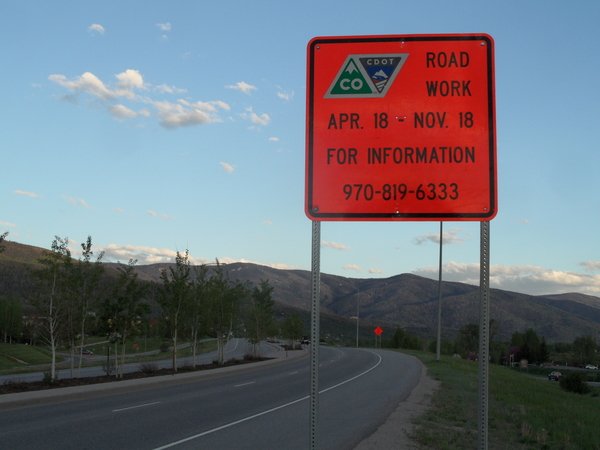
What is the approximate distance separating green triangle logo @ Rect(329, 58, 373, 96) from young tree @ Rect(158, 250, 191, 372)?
102 feet

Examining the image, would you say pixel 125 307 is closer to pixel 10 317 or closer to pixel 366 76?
pixel 366 76

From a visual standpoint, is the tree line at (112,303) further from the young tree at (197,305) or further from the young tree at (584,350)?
the young tree at (584,350)

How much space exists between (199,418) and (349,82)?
12793 mm

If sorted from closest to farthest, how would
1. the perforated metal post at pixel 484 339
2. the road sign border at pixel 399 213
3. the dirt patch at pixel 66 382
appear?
the perforated metal post at pixel 484 339, the road sign border at pixel 399 213, the dirt patch at pixel 66 382

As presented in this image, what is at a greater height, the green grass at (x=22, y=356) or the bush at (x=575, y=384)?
the bush at (x=575, y=384)

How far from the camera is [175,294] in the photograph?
1342 inches

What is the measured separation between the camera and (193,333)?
38.6m

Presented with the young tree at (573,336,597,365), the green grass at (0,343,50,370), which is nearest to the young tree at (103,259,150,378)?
the green grass at (0,343,50,370)

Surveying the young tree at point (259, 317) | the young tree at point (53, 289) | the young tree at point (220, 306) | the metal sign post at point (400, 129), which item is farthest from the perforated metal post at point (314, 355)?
the young tree at point (259, 317)

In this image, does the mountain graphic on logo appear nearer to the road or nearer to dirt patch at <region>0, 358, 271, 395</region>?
the road

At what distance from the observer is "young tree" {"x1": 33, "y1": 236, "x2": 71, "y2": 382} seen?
80.8 feet

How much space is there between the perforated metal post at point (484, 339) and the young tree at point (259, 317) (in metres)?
47.0

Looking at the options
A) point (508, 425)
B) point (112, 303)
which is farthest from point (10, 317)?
point (508, 425)

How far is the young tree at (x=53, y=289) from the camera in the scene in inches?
969
